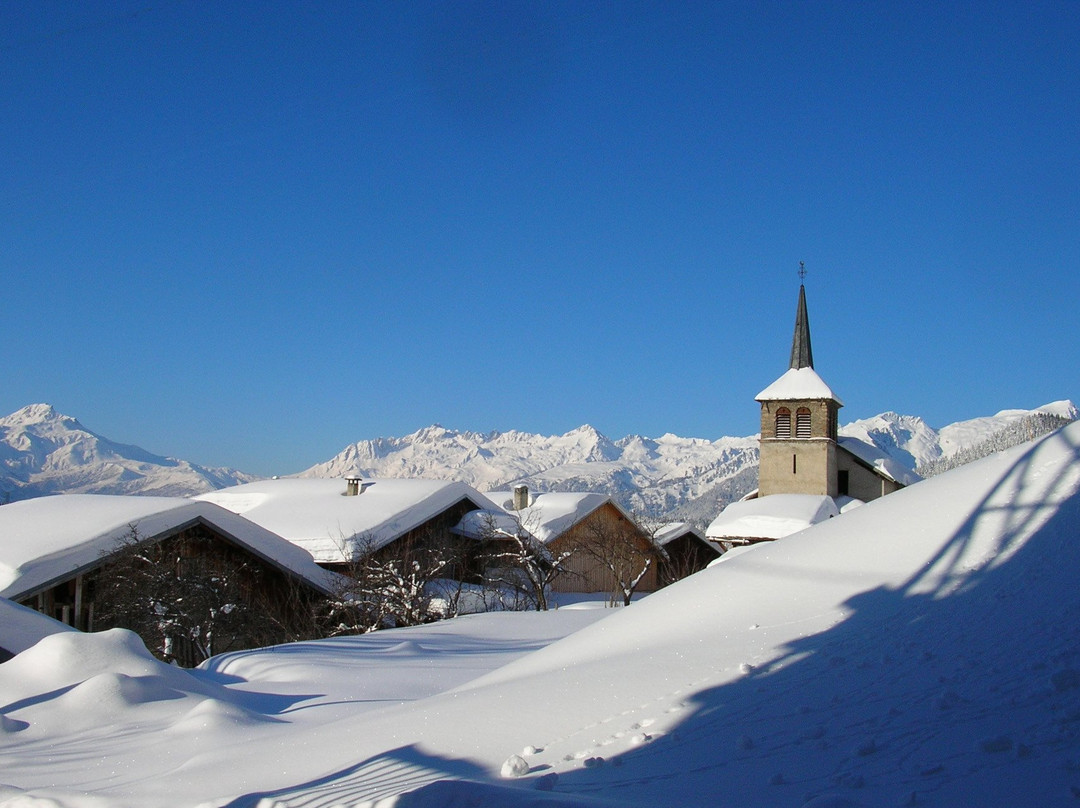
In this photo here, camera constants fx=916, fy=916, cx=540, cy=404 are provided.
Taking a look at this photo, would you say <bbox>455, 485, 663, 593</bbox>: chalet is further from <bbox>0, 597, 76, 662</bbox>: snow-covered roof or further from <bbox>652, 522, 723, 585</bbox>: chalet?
<bbox>0, 597, 76, 662</bbox>: snow-covered roof

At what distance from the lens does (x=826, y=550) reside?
720 centimetres

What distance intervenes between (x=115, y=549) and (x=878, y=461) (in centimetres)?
4372

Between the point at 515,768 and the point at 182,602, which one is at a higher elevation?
the point at 515,768

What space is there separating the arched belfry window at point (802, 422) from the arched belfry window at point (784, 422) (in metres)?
0.37

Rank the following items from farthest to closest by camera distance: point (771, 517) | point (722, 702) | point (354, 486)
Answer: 1. point (771, 517)
2. point (354, 486)
3. point (722, 702)

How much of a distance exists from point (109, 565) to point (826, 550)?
16.2 metres

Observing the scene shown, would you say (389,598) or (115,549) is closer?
(389,598)

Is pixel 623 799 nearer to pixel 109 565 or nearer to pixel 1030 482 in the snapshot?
pixel 1030 482

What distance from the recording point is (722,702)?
5070 mm

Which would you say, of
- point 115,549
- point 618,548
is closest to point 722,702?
point 115,549

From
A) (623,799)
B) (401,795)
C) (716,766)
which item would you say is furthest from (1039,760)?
(401,795)

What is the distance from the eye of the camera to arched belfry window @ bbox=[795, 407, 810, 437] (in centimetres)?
4969

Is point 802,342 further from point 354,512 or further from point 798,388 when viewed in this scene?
point 354,512

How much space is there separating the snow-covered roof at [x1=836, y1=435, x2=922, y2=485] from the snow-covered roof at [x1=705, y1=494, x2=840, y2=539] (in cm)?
681
